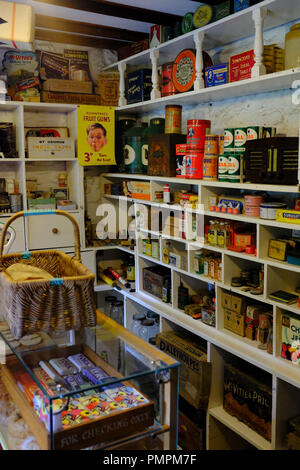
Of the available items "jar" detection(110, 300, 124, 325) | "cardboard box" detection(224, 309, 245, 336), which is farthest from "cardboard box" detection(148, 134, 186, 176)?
"jar" detection(110, 300, 124, 325)

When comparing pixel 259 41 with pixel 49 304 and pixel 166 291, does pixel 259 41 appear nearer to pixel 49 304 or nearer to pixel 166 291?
pixel 49 304

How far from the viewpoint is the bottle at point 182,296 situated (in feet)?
10.1

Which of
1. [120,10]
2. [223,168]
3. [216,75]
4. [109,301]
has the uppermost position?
[120,10]

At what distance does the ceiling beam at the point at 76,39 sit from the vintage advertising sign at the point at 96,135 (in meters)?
0.59

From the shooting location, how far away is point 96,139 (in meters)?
3.73

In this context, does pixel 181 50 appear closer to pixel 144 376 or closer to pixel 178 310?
pixel 178 310

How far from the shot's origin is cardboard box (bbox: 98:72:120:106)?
12.5 ft

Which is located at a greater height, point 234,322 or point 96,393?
point 96,393

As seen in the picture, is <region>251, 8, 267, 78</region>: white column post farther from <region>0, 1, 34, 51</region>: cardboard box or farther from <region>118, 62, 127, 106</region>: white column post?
<region>118, 62, 127, 106</region>: white column post

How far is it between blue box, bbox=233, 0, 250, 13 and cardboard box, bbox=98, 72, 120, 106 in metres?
1.52

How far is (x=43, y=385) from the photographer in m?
1.36

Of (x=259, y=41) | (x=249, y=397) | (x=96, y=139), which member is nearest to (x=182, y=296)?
(x=249, y=397)

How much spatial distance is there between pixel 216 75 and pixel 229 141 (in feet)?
1.33

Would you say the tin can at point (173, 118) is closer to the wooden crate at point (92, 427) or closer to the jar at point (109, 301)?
the jar at point (109, 301)
